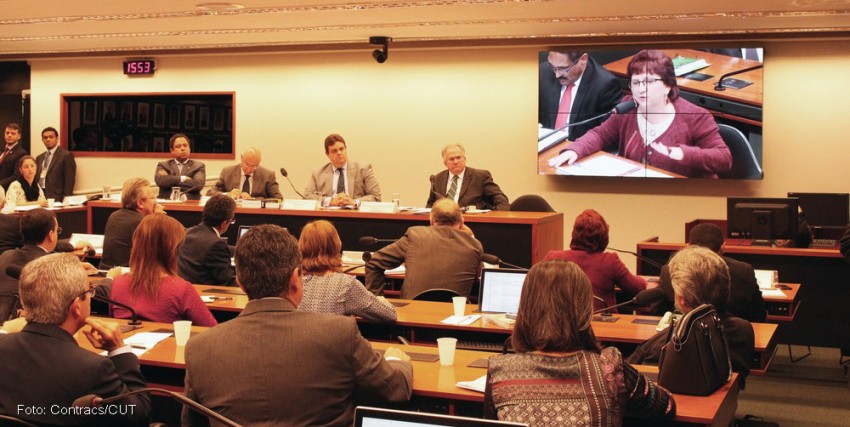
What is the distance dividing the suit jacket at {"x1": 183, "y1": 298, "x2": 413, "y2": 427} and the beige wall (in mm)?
7833

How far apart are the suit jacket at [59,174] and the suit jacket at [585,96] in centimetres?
652

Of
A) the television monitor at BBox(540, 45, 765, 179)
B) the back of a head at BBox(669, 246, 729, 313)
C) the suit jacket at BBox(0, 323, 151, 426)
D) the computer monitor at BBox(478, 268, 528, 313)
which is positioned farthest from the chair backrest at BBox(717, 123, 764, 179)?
the suit jacket at BBox(0, 323, 151, 426)

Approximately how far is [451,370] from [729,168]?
6708 millimetres

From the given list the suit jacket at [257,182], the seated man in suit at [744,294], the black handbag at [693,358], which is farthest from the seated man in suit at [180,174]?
the black handbag at [693,358]

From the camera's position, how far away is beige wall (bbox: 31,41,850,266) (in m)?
9.48

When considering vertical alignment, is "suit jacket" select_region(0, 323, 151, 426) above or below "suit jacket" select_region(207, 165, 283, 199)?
below

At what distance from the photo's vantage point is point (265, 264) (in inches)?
111

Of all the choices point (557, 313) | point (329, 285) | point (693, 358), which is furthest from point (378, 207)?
point (557, 313)

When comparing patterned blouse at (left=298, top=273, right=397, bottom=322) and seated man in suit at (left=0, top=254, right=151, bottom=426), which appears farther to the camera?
patterned blouse at (left=298, top=273, right=397, bottom=322)

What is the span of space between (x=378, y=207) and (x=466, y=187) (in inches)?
35.5

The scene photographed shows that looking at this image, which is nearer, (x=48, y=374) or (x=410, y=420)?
(x=410, y=420)

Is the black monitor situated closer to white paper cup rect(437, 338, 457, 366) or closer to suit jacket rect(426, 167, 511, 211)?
suit jacket rect(426, 167, 511, 211)

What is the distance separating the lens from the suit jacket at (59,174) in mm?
12250

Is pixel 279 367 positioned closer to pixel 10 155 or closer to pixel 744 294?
pixel 744 294
